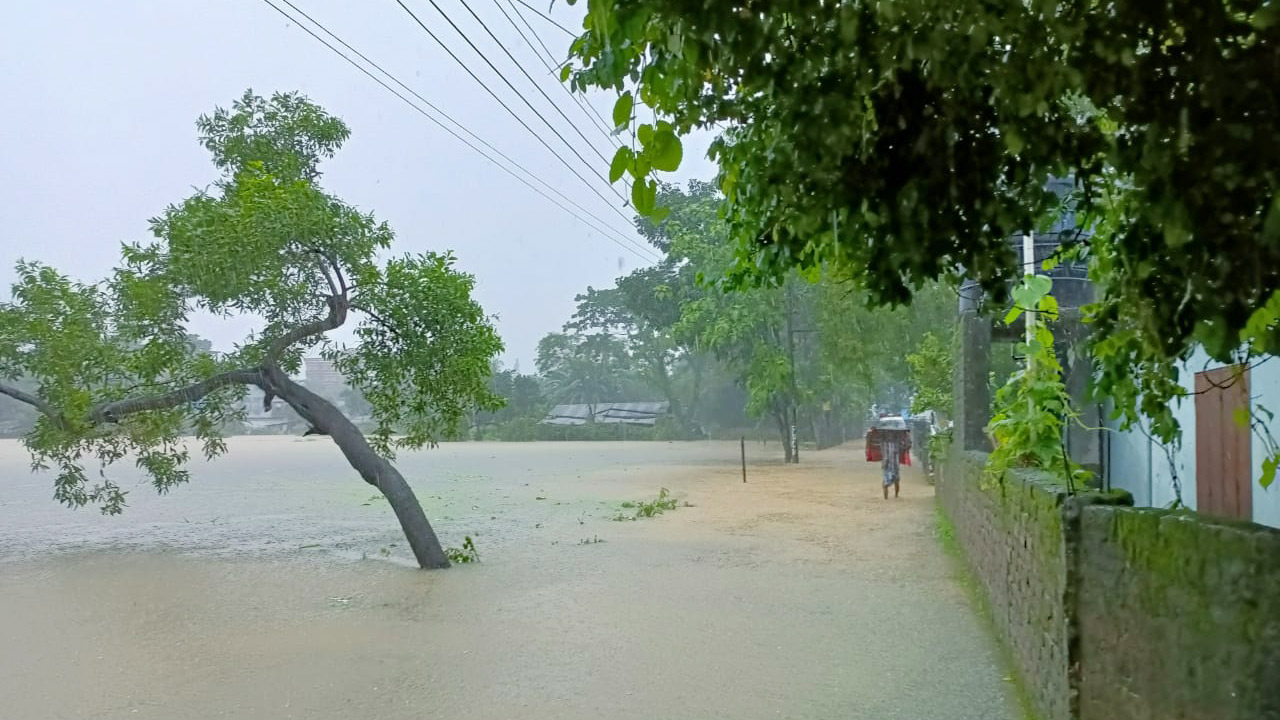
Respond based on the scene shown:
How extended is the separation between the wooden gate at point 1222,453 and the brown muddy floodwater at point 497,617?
1416mm

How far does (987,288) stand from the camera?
2643 millimetres

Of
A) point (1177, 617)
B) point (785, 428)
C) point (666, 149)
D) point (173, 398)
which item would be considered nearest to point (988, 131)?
point (666, 149)

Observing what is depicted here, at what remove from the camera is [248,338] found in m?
10.4

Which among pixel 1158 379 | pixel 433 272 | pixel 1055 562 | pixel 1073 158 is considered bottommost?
pixel 1055 562

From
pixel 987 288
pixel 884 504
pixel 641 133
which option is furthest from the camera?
pixel 884 504

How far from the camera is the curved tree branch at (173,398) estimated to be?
32.9 ft

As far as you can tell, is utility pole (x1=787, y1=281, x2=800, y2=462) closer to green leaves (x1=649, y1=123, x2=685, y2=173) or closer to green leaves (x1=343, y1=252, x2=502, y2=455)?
green leaves (x1=343, y1=252, x2=502, y2=455)

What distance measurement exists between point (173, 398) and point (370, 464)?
210 centimetres

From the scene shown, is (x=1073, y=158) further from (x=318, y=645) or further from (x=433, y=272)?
(x=433, y=272)

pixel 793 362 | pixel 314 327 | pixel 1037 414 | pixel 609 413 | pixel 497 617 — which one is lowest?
pixel 497 617

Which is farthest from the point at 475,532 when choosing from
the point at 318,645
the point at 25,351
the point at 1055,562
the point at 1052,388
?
the point at 1055,562

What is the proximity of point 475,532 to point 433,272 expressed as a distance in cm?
407

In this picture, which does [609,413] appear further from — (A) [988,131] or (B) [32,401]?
(A) [988,131]

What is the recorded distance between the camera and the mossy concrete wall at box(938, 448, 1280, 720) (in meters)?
2.32
